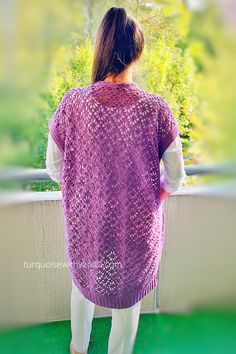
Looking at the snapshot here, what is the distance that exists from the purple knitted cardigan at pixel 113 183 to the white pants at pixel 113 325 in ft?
0.22

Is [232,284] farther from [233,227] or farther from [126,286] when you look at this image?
[126,286]

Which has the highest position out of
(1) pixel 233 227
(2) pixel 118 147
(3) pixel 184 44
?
(3) pixel 184 44

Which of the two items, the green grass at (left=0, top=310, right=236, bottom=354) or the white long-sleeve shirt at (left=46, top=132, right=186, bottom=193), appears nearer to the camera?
the white long-sleeve shirt at (left=46, top=132, right=186, bottom=193)

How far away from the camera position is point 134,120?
107cm

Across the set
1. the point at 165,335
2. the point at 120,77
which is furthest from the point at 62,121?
the point at 165,335

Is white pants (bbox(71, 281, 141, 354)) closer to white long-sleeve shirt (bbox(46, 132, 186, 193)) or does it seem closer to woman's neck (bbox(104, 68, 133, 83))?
white long-sleeve shirt (bbox(46, 132, 186, 193))

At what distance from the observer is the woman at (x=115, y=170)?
107 centimetres

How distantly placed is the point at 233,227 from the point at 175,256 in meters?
0.41

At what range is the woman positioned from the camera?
107cm

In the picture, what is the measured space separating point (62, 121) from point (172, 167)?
0.37 meters

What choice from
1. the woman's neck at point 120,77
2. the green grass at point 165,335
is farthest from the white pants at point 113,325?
the woman's neck at point 120,77

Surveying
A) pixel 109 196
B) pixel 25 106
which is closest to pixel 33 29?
pixel 25 106

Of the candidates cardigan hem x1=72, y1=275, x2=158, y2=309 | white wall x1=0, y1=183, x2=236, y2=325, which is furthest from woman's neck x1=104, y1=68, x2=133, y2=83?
cardigan hem x1=72, y1=275, x2=158, y2=309

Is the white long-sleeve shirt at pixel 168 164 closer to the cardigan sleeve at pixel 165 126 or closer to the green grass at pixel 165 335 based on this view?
the cardigan sleeve at pixel 165 126
